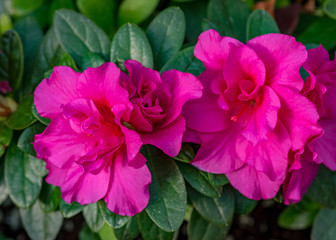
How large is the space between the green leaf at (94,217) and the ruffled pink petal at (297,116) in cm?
78

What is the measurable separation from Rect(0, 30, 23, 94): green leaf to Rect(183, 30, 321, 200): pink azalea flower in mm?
789

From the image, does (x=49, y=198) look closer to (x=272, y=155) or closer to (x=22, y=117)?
(x=22, y=117)

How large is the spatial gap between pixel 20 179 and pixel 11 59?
0.48 m

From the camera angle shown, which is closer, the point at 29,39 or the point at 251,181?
the point at 251,181

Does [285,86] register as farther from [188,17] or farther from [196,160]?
[188,17]

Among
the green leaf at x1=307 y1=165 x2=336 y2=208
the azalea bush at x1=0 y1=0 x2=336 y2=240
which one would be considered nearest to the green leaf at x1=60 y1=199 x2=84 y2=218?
the azalea bush at x1=0 y1=0 x2=336 y2=240

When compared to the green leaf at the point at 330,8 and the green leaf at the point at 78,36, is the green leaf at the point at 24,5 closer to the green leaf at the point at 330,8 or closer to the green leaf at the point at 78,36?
the green leaf at the point at 78,36

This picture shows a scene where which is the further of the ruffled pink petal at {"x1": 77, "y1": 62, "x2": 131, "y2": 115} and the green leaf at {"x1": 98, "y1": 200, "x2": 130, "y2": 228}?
the green leaf at {"x1": 98, "y1": 200, "x2": 130, "y2": 228}

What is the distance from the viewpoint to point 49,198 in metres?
1.45

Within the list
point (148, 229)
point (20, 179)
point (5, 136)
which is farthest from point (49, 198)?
point (148, 229)

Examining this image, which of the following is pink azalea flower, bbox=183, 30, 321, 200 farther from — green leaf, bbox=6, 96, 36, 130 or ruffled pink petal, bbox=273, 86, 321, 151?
green leaf, bbox=6, 96, 36, 130

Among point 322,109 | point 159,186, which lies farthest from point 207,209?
point 322,109

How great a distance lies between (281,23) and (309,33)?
17 centimetres

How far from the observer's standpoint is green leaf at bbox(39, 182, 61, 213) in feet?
4.60
